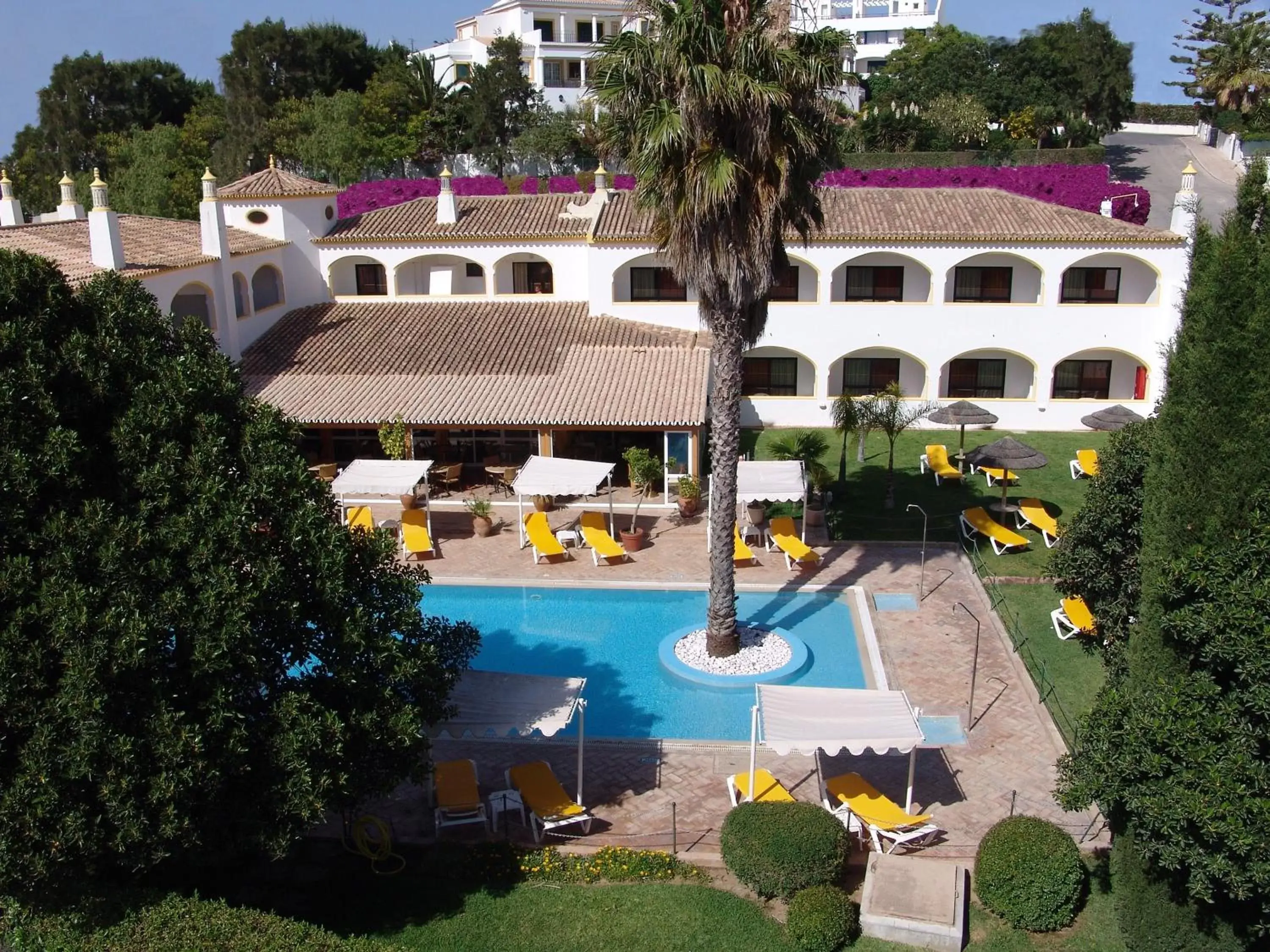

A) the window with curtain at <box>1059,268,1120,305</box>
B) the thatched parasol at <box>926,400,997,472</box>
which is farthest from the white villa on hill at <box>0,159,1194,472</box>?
the thatched parasol at <box>926,400,997,472</box>

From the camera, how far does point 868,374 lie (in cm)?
3569

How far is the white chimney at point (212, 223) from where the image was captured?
3025cm

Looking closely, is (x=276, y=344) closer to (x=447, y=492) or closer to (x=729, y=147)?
(x=447, y=492)

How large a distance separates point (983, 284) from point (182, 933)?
30.0 meters

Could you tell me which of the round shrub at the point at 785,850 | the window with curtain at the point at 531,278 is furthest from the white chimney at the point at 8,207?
the round shrub at the point at 785,850

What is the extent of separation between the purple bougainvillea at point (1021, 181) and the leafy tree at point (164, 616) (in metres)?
34.0

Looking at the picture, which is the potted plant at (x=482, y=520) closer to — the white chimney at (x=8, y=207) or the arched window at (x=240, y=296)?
the arched window at (x=240, y=296)

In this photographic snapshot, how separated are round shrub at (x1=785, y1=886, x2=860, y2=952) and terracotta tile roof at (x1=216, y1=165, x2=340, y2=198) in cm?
2824

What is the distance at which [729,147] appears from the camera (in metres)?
16.1

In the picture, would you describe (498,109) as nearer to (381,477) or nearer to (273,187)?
(273,187)

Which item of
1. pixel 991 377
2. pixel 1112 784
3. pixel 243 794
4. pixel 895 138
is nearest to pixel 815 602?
pixel 1112 784

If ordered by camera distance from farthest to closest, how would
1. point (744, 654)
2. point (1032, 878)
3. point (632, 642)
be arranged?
point (632, 642) < point (744, 654) < point (1032, 878)

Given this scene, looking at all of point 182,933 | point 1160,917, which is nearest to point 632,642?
point 1160,917

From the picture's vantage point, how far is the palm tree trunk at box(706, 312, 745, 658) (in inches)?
687
